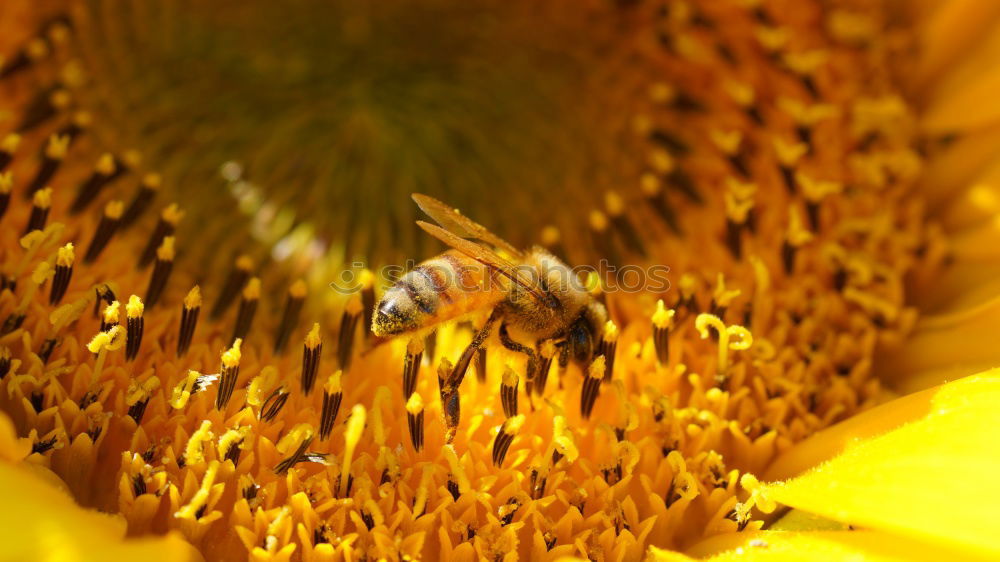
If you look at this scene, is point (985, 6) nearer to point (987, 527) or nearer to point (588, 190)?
point (588, 190)

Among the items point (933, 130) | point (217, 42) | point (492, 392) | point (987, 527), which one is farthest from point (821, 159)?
point (217, 42)

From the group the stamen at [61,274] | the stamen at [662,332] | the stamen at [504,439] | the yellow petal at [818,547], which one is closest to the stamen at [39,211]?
the stamen at [61,274]

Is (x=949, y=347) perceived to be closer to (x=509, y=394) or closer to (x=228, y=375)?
(x=509, y=394)

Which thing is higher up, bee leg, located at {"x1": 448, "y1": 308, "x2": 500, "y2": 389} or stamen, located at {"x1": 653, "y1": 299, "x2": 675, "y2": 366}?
bee leg, located at {"x1": 448, "y1": 308, "x2": 500, "y2": 389}

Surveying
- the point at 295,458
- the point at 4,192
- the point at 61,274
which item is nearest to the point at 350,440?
the point at 295,458

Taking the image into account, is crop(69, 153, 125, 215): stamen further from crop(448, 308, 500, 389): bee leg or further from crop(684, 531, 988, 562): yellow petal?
crop(684, 531, 988, 562): yellow petal

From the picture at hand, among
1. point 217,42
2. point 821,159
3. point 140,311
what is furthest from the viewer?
point 217,42

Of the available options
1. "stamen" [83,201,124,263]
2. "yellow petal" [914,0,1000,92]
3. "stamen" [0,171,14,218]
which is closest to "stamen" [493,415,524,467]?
"stamen" [83,201,124,263]
